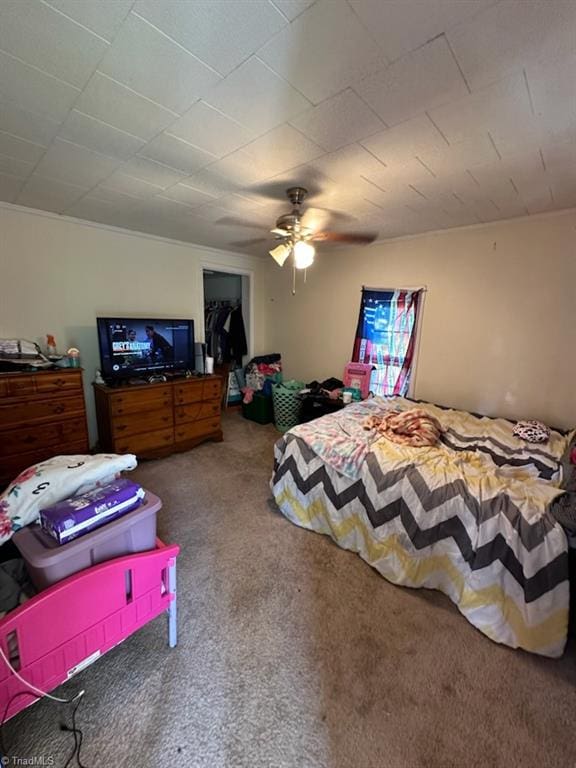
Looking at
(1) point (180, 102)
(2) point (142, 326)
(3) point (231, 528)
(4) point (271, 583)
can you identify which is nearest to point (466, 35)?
(1) point (180, 102)

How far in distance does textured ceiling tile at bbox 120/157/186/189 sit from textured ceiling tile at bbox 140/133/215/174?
0.06 meters

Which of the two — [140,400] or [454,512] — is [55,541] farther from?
[140,400]

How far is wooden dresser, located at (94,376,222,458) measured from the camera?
9.37 feet

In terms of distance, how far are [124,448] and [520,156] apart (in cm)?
358

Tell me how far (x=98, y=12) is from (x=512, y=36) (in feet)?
4.19

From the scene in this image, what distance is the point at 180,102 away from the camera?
1301 mm

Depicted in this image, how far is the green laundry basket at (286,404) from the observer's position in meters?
3.91

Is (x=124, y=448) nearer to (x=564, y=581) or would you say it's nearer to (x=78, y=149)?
(x=78, y=149)

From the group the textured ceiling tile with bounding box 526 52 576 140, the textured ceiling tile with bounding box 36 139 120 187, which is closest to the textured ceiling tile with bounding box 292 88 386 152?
the textured ceiling tile with bounding box 526 52 576 140

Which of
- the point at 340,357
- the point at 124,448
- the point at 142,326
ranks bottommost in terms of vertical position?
the point at 124,448

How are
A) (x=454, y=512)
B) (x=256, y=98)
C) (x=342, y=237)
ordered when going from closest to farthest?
(x=256, y=98) → (x=454, y=512) → (x=342, y=237)

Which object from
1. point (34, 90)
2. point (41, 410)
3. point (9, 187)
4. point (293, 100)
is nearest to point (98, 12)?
point (34, 90)

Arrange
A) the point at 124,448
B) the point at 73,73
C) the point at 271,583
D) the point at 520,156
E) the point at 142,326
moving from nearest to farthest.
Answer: the point at 73,73 < the point at 520,156 < the point at 271,583 < the point at 124,448 < the point at 142,326

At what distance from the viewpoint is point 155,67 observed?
1.12 metres
